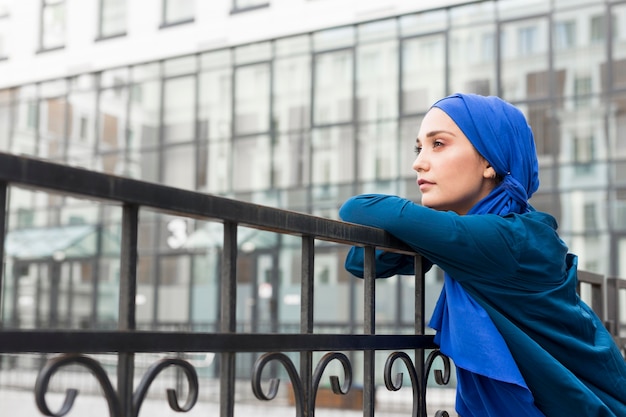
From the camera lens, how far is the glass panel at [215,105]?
74.2 feet

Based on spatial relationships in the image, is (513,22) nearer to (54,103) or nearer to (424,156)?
(54,103)

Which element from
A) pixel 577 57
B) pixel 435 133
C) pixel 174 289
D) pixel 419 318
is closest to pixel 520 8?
pixel 577 57

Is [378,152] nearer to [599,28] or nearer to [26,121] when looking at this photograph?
[599,28]

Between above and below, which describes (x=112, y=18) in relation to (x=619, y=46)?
above

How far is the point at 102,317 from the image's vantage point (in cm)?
2400

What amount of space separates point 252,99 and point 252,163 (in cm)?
164

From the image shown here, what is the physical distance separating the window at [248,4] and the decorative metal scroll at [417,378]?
2024 cm

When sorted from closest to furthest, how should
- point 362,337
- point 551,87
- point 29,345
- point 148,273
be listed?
point 29,345
point 362,337
point 551,87
point 148,273

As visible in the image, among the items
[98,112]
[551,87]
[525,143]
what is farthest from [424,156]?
[98,112]

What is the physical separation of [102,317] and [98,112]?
5.72 m

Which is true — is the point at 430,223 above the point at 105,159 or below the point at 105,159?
below

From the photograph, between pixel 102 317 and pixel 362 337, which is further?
pixel 102 317

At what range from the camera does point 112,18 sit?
2456cm

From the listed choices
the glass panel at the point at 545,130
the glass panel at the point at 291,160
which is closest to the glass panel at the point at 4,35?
the glass panel at the point at 291,160
